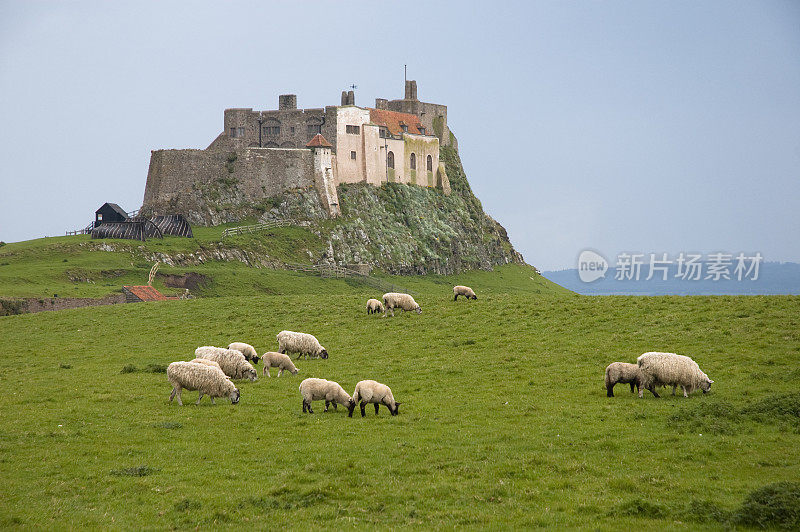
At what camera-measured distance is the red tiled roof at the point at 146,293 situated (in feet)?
215

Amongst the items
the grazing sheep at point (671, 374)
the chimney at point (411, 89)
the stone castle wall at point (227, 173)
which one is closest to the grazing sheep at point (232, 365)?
the grazing sheep at point (671, 374)

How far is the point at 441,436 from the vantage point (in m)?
22.8

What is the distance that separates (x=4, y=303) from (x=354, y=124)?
2514 inches

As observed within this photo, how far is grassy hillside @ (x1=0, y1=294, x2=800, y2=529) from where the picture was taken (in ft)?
56.1

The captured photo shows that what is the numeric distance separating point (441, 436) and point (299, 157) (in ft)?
284

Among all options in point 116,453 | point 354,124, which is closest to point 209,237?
point 354,124

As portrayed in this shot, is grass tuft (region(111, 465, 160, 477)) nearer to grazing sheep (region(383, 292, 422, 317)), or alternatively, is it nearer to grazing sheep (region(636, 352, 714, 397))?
grazing sheep (region(636, 352, 714, 397))

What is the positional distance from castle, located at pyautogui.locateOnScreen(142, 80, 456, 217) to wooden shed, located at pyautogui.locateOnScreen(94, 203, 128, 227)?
13.4ft

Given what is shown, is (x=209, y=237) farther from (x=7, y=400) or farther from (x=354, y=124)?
(x=7, y=400)

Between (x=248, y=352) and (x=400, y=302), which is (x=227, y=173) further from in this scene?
(x=248, y=352)

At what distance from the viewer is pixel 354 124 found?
376 feet

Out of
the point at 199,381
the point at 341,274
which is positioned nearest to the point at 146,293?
the point at 341,274

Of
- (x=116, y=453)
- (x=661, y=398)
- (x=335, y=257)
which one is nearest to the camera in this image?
(x=116, y=453)

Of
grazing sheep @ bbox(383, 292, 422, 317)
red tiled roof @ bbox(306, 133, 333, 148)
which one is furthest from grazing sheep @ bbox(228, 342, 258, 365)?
red tiled roof @ bbox(306, 133, 333, 148)
